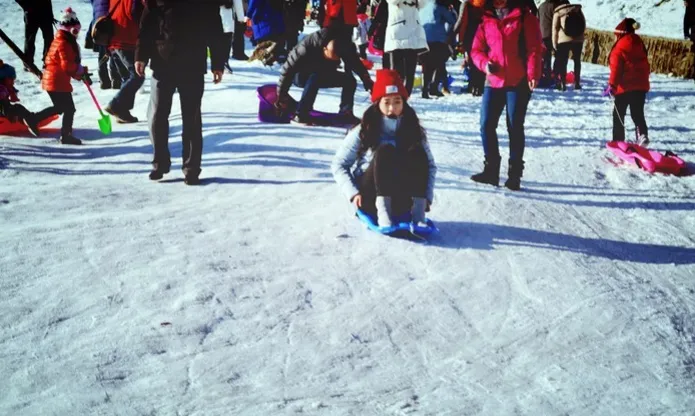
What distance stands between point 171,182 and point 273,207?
108cm

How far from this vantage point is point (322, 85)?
705 centimetres

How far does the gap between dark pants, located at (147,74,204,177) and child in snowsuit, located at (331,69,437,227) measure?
56.3 inches

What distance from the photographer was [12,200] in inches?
172

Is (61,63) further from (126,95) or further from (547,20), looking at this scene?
(547,20)

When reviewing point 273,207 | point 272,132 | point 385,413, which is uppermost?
point 272,132

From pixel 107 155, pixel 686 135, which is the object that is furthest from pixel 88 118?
pixel 686 135

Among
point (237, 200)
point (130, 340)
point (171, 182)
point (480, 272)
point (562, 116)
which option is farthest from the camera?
point (562, 116)

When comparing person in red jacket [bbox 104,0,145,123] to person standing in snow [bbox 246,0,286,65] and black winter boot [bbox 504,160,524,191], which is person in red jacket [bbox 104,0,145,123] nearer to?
person standing in snow [bbox 246,0,286,65]

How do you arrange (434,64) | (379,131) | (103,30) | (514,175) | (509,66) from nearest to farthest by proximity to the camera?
(379,131) < (509,66) < (514,175) < (103,30) < (434,64)

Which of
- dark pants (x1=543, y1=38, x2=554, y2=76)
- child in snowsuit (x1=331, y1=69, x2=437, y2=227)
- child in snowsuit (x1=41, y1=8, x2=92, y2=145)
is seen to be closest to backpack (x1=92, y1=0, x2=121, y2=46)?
child in snowsuit (x1=41, y1=8, x2=92, y2=145)

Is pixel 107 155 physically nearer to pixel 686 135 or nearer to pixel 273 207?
pixel 273 207

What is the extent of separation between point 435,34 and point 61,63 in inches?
223

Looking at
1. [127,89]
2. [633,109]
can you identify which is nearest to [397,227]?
[633,109]

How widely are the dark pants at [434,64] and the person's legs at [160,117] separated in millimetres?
5594
